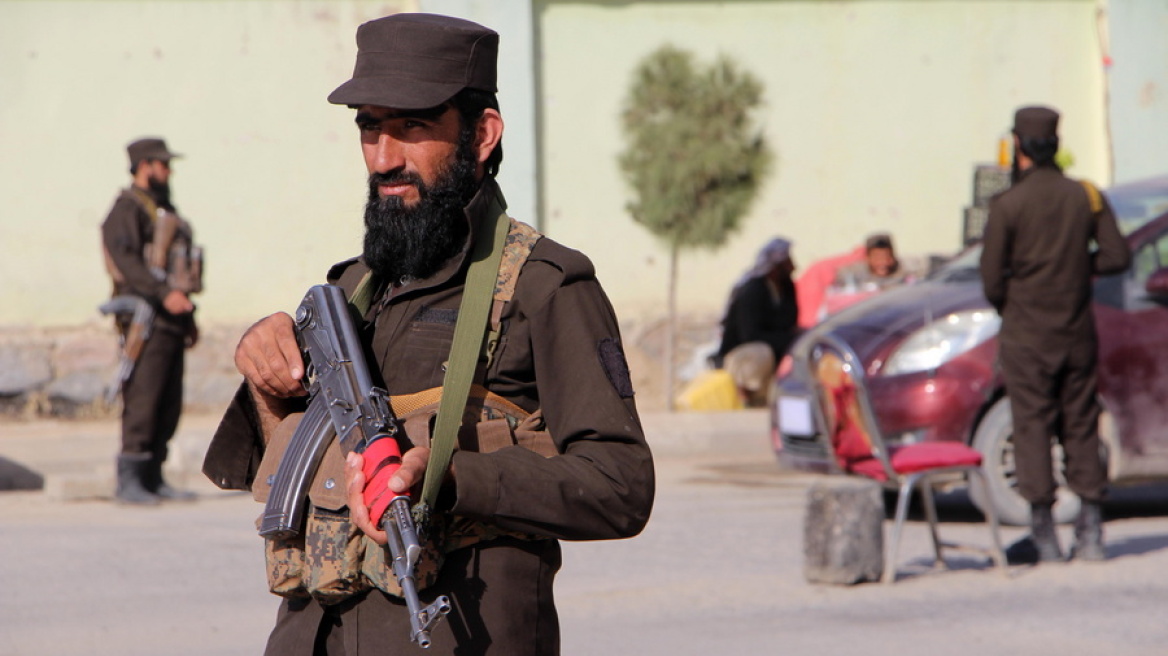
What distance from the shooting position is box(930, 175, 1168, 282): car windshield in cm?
940

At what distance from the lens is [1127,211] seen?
31.2ft

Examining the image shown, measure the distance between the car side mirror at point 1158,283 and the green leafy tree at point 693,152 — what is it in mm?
6511

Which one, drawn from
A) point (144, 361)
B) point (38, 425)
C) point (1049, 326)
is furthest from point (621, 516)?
point (38, 425)

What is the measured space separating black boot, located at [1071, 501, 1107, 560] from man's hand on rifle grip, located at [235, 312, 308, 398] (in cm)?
566

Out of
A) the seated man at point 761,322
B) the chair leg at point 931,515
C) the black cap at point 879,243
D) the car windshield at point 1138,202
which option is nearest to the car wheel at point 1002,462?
the chair leg at point 931,515

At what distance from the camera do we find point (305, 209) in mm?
16312

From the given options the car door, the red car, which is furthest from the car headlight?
the car door

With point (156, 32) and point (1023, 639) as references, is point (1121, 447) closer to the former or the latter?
point (1023, 639)

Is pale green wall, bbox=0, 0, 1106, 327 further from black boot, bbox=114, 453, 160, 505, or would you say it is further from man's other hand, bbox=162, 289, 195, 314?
black boot, bbox=114, 453, 160, 505

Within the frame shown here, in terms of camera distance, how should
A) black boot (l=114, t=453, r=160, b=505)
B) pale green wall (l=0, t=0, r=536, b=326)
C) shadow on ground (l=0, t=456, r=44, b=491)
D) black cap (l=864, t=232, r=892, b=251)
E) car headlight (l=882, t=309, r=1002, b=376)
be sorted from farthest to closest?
pale green wall (l=0, t=0, r=536, b=326)
black cap (l=864, t=232, r=892, b=251)
shadow on ground (l=0, t=456, r=44, b=491)
black boot (l=114, t=453, r=160, b=505)
car headlight (l=882, t=309, r=1002, b=376)

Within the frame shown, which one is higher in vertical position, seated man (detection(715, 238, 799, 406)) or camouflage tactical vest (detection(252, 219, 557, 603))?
seated man (detection(715, 238, 799, 406))

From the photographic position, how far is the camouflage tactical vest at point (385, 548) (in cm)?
251

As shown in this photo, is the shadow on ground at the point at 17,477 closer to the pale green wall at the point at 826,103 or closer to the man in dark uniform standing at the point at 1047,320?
the pale green wall at the point at 826,103

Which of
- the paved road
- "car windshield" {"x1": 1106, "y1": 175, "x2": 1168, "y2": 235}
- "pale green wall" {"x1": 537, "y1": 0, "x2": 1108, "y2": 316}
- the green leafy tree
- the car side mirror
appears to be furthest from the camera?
"pale green wall" {"x1": 537, "y1": 0, "x2": 1108, "y2": 316}
